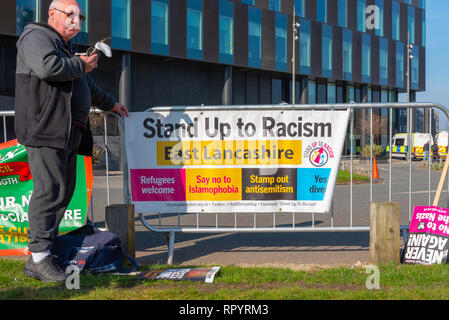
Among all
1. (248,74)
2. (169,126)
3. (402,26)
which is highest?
(402,26)

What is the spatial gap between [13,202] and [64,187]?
140 cm

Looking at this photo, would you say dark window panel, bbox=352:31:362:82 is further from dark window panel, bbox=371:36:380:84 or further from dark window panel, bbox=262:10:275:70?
dark window panel, bbox=262:10:275:70

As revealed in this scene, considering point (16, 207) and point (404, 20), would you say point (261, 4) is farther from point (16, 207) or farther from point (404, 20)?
point (16, 207)

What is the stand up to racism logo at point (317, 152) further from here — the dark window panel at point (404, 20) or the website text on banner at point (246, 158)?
the dark window panel at point (404, 20)

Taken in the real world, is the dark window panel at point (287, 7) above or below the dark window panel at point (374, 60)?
above

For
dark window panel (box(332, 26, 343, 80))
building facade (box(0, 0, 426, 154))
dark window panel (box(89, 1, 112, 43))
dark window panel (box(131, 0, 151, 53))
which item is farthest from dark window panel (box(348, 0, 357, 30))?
dark window panel (box(89, 1, 112, 43))

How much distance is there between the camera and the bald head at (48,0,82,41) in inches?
168

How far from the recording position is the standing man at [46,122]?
160 inches

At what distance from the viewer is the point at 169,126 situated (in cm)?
539

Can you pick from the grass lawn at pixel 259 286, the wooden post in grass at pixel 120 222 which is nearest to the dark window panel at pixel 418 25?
the grass lawn at pixel 259 286

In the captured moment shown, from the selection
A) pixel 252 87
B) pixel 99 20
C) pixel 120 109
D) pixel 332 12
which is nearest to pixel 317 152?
pixel 120 109
